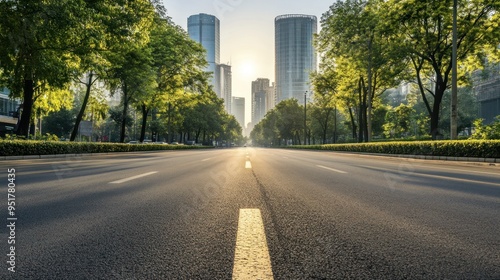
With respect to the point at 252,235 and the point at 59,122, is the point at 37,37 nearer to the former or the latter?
the point at 252,235

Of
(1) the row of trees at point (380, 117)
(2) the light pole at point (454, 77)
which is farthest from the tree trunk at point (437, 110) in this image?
(2) the light pole at point (454, 77)

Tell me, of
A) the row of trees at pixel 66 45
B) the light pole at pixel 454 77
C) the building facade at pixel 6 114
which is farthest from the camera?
the building facade at pixel 6 114

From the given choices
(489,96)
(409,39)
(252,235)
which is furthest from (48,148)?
(489,96)

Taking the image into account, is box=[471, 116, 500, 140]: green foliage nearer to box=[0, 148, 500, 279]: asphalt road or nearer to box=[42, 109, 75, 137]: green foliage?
box=[0, 148, 500, 279]: asphalt road

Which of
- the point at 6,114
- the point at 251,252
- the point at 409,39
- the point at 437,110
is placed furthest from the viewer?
the point at 6,114

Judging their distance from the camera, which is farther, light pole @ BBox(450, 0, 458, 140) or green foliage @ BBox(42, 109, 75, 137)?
green foliage @ BBox(42, 109, 75, 137)

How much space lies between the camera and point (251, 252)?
212 cm

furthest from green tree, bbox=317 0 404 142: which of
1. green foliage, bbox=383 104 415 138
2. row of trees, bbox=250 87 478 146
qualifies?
green foliage, bbox=383 104 415 138

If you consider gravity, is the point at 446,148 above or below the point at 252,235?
above

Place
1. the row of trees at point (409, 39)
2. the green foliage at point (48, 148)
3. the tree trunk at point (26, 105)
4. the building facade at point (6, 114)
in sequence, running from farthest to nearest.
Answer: the building facade at point (6, 114)
the row of trees at point (409, 39)
the tree trunk at point (26, 105)
the green foliage at point (48, 148)

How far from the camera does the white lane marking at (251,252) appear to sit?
1.78 m

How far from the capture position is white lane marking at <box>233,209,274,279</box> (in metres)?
1.78

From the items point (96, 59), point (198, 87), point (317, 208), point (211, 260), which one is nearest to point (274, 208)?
point (317, 208)

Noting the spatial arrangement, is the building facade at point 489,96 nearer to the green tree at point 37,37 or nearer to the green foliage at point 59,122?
the green tree at point 37,37
